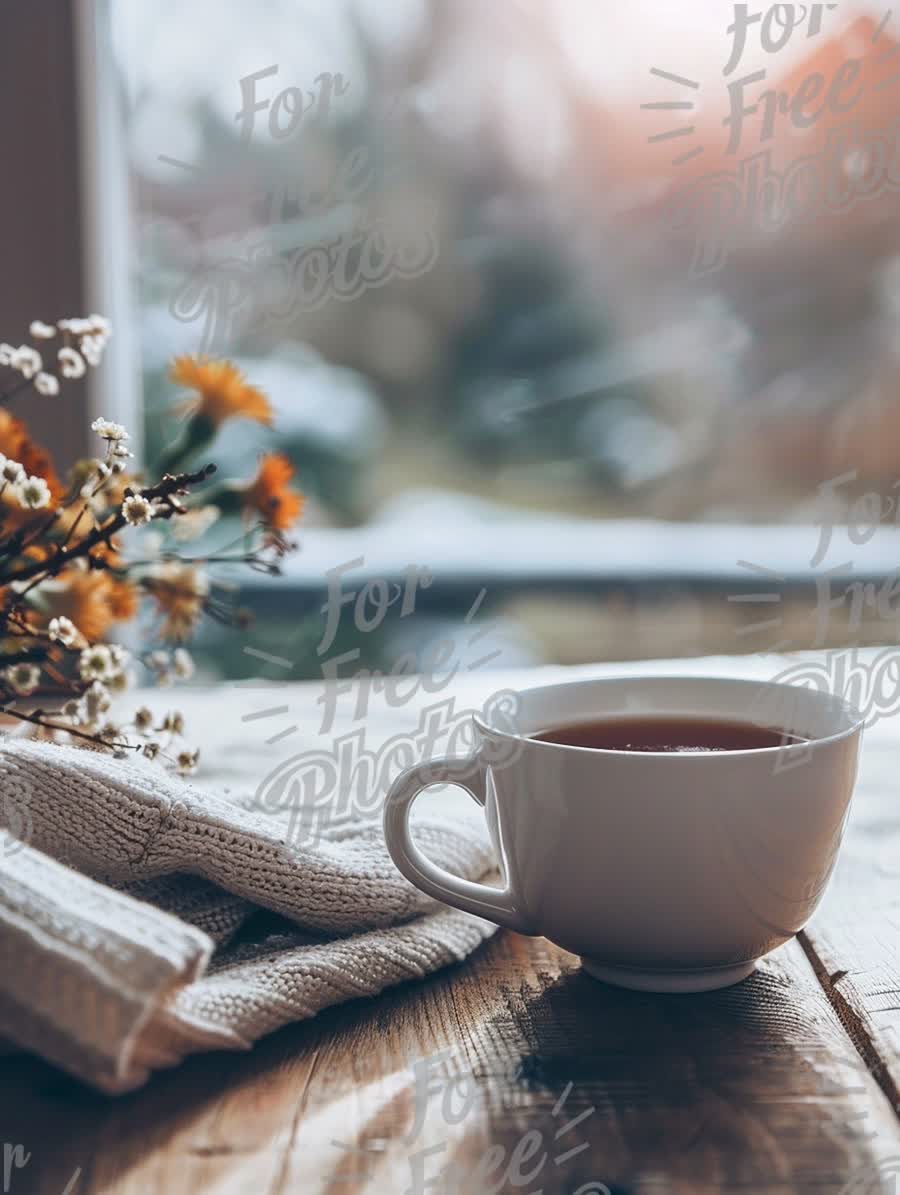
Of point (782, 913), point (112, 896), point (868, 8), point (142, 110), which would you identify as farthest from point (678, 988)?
point (142, 110)

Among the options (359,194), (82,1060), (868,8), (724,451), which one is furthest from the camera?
(724,451)

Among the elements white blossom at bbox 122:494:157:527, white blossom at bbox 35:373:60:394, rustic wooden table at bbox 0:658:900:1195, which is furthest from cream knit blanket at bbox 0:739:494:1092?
white blossom at bbox 35:373:60:394

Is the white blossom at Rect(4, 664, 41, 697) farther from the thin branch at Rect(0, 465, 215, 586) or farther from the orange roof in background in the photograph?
the orange roof in background

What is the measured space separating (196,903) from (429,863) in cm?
11

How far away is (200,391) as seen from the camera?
0.79 meters

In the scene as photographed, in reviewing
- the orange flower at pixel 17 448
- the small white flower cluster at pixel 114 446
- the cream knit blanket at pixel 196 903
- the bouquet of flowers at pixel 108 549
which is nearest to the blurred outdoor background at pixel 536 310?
the bouquet of flowers at pixel 108 549

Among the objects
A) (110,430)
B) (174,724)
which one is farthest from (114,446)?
(174,724)

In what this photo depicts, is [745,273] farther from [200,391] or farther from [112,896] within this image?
[112,896]

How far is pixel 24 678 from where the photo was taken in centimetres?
66

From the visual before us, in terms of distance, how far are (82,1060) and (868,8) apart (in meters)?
2.82

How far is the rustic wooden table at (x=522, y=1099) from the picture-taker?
0.36 metres

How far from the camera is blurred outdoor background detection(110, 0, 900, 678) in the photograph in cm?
289

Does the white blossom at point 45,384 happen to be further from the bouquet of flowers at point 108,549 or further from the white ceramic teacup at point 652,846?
the white ceramic teacup at point 652,846

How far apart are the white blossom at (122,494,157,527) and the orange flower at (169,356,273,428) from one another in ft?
0.66
